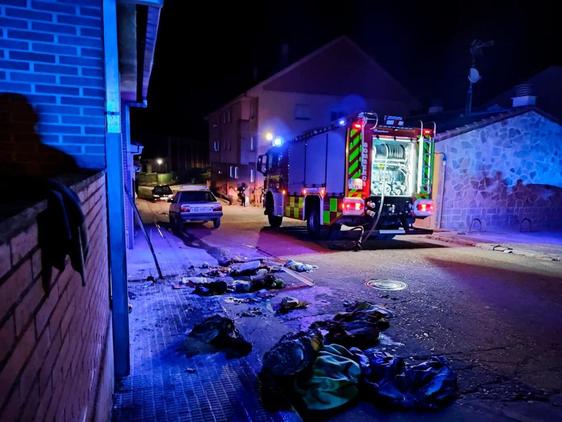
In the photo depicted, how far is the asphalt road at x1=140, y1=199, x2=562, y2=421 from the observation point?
3.69 meters

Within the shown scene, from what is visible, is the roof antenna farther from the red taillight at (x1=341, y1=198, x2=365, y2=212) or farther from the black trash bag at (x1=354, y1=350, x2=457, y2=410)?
the black trash bag at (x1=354, y1=350, x2=457, y2=410)

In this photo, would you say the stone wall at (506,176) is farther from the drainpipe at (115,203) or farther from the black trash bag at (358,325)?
the drainpipe at (115,203)

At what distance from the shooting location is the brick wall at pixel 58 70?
9.61ft

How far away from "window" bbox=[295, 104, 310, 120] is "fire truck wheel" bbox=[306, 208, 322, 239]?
51.0 ft

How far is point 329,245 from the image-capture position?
1134 centimetres

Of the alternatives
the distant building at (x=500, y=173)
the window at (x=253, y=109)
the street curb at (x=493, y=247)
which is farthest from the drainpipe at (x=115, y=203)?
the window at (x=253, y=109)

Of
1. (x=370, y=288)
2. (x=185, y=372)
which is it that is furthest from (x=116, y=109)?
(x=370, y=288)

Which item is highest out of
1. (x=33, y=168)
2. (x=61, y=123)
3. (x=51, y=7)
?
(x=51, y=7)

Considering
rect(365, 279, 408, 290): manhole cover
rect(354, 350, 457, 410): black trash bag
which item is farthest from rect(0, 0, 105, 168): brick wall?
rect(365, 279, 408, 290): manhole cover

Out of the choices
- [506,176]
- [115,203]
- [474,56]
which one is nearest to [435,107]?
[474,56]

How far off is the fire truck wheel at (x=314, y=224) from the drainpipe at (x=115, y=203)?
28.0 feet

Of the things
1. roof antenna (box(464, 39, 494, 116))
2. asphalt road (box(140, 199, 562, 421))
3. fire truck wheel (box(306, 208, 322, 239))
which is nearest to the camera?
asphalt road (box(140, 199, 562, 421))

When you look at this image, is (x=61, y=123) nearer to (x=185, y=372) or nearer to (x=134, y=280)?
(x=185, y=372)

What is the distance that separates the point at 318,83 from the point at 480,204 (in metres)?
15.8
